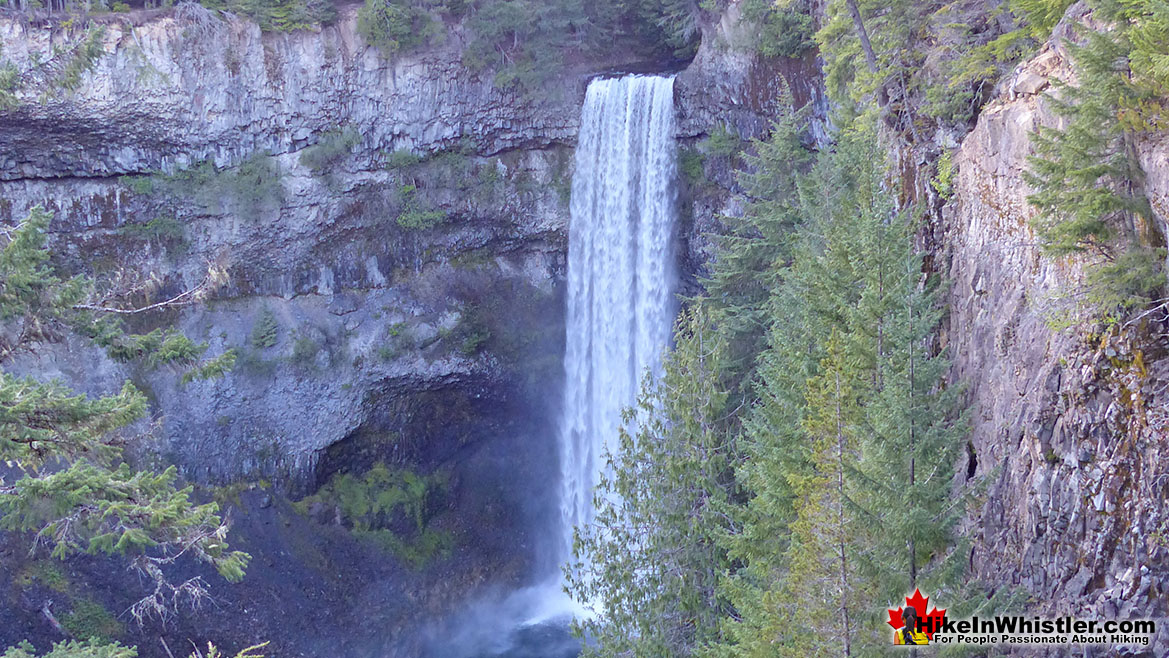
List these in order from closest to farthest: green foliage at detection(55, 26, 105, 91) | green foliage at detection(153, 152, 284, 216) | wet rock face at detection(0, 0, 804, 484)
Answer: green foliage at detection(55, 26, 105, 91) < wet rock face at detection(0, 0, 804, 484) < green foliage at detection(153, 152, 284, 216)

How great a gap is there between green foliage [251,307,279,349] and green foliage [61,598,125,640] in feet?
26.8

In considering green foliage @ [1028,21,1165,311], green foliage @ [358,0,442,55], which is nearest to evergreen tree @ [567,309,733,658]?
green foliage @ [1028,21,1165,311]

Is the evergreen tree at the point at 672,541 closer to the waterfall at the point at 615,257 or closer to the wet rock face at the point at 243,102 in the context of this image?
the waterfall at the point at 615,257

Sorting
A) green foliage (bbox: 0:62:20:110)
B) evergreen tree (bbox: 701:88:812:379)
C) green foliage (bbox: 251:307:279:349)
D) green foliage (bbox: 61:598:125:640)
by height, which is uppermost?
green foliage (bbox: 0:62:20:110)

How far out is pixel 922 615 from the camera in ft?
26.7

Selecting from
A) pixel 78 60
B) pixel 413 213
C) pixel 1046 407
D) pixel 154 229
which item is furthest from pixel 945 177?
pixel 154 229

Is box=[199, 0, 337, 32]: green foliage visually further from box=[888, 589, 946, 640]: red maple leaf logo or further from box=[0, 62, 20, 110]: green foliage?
box=[888, 589, 946, 640]: red maple leaf logo

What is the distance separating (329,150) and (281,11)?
4173mm

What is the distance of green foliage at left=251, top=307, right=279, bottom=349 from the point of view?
25797 millimetres

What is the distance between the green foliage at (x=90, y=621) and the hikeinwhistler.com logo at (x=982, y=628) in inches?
798

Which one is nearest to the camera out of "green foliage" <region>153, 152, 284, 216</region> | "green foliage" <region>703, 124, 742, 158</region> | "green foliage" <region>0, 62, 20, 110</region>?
"green foliage" <region>0, 62, 20, 110</region>

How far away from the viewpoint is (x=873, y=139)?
14.2m

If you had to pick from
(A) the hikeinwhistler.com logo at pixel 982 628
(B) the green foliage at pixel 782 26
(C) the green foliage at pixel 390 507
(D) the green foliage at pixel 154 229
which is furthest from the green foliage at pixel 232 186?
(A) the hikeinwhistler.com logo at pixel 982 628

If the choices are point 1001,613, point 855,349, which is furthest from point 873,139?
point 1001,613
